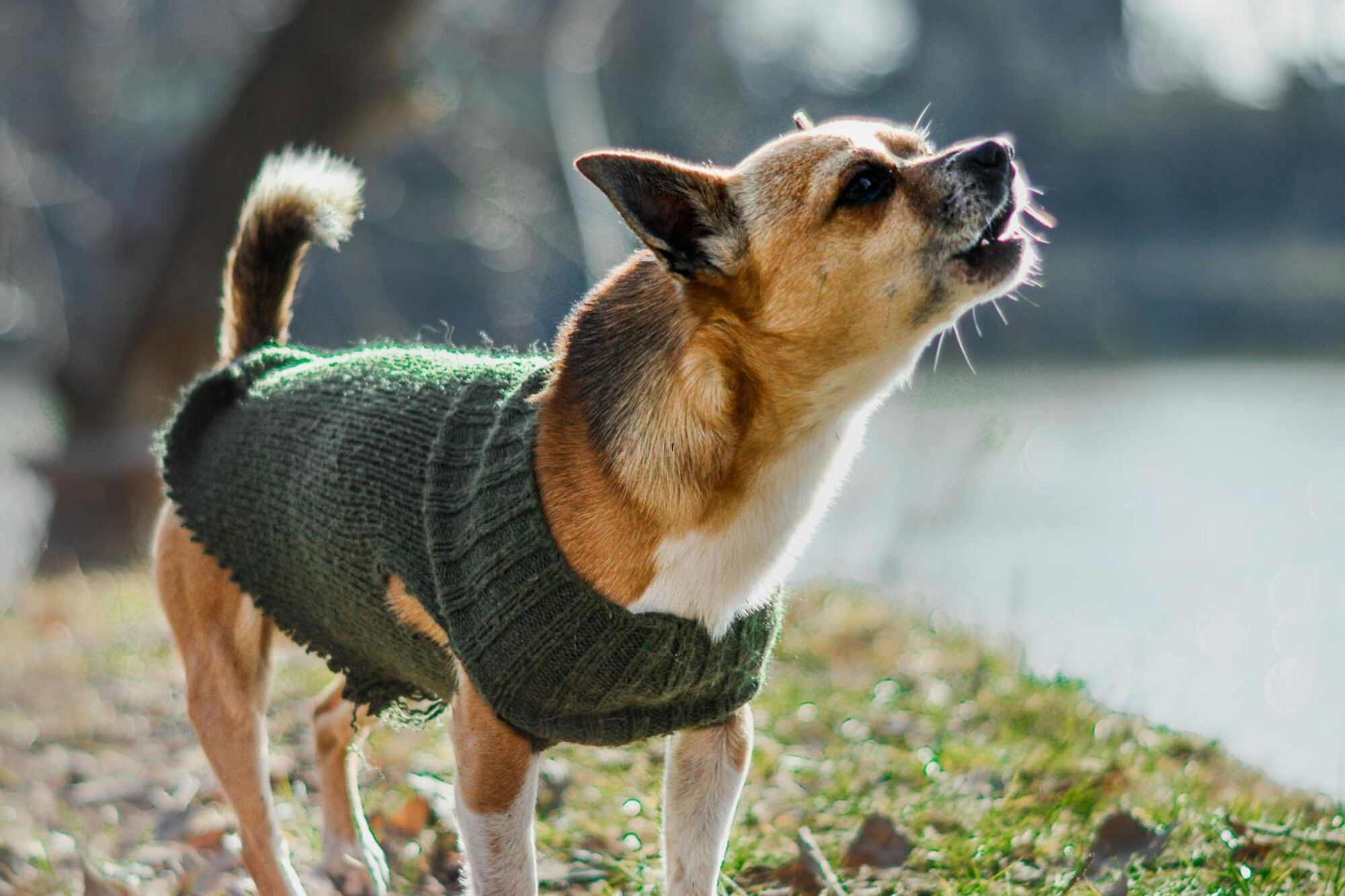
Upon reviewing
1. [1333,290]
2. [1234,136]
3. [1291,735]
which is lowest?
[1291,735]

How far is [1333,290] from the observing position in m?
14.3

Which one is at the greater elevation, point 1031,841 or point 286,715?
point 1031,841

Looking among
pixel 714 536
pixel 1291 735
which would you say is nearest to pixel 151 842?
pixel 714 536

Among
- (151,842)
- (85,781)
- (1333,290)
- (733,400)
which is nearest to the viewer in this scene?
(733,400)

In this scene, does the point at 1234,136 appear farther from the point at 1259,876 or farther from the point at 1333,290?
the point at 1259,876

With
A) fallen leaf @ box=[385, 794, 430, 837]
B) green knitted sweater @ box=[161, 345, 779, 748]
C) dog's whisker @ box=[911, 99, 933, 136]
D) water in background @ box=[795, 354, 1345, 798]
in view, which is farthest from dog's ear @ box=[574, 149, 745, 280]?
water in background @ box=[795, 354, 1345, 798]

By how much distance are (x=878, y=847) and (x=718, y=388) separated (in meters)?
1.22

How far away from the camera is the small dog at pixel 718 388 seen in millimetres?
2445

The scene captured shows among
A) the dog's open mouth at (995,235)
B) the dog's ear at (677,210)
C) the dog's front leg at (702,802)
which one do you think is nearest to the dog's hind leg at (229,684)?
the dog's front leg at (702,802)

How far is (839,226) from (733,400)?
1.31 ft

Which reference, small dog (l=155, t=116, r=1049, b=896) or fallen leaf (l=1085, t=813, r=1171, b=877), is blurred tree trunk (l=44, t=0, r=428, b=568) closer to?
small dog (l=155, t=116, r=1049, b=896)

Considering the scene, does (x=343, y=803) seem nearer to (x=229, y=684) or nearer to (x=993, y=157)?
(x=229, y=684)

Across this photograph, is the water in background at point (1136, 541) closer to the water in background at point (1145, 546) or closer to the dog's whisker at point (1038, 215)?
the water in background at point (1145, 546)

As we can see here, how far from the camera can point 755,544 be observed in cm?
251
